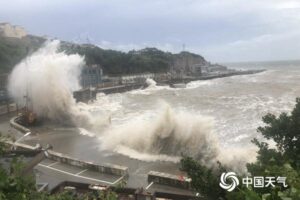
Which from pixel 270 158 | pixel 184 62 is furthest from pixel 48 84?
pixel 184 62

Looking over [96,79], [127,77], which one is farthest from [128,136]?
[127,77]

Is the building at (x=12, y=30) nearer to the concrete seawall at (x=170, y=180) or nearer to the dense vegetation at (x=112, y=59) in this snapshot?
the dense vegetation at (x=112, y=59)

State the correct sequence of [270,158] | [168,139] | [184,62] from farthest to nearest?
[184,62] → [168,139] → [270,158]

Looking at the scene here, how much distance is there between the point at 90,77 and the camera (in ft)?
217

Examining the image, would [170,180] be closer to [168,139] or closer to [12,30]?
[168,139]

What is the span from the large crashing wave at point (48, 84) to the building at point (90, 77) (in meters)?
19.2

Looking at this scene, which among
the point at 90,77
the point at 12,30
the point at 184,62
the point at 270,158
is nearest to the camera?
the point at 270,158

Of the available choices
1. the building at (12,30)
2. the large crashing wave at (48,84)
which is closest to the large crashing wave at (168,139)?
the large crashing wave at (48,84)

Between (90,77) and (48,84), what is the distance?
2819cm

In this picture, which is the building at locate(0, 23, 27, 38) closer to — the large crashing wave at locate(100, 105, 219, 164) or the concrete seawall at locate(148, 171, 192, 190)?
the large crashing wave at locate(100, 105, 219, 164)

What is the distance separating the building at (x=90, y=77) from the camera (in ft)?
208

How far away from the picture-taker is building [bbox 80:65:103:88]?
63.5m

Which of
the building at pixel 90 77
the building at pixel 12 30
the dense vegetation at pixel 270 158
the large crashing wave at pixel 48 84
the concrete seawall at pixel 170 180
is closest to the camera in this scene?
the dense vegetation at pixel 270 158

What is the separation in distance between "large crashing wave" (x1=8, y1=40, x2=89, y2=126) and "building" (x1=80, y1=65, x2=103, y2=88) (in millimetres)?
19181
